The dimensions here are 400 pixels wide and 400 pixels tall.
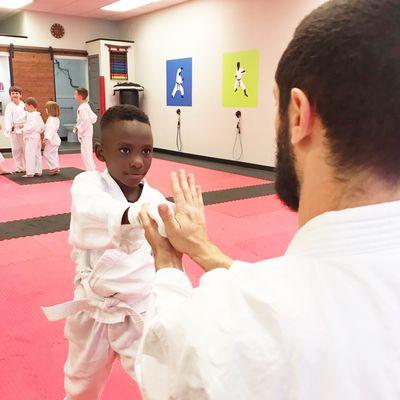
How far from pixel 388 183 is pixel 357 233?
3.8 inches

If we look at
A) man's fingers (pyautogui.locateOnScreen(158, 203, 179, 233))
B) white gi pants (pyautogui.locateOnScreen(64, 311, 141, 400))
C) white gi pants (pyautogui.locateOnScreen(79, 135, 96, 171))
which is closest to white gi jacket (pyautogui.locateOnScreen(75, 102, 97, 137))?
white gi pants (pyautogui.locateOnScreen(79, 135, 96, 171))

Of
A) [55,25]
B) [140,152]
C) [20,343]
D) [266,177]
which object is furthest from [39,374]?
[55,25]

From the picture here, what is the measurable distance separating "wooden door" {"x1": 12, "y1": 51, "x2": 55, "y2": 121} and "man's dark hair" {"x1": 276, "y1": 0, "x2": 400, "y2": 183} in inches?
462

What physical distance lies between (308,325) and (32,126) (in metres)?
8.03

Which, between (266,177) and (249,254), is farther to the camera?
(266,177)

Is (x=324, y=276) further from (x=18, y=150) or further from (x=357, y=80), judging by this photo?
(x=18, y=150)

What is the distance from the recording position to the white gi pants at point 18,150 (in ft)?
A: 26.8

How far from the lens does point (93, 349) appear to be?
162cm

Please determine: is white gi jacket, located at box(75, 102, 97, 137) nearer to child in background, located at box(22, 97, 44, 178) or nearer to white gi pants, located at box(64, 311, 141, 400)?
child in background, located at box(22, 97, 44, 178)

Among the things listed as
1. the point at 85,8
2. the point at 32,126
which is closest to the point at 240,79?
the point at 32,126

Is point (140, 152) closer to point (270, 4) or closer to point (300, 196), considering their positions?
point (300, 196)

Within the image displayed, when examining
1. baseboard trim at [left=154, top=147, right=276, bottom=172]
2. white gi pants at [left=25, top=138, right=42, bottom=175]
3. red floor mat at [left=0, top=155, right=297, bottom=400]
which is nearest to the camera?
red floor mat at [left=0, top=155, right=297, bottom=400]

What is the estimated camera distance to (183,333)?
0.62 metres

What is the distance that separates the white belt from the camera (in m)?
1.58
